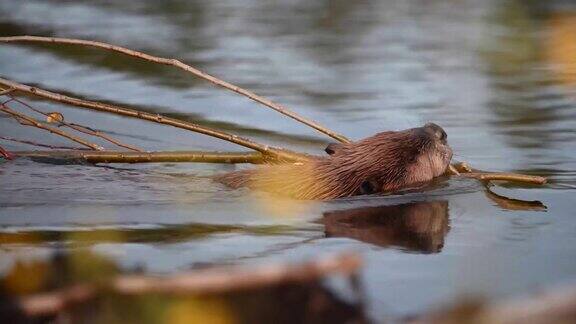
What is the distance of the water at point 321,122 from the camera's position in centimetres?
521

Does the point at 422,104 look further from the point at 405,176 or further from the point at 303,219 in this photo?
the point at 303,219

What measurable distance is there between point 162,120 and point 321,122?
2.22 meters

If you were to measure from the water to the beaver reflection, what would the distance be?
14 mm

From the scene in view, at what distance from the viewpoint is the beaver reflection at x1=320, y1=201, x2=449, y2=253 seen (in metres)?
5.47

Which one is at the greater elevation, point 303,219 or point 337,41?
point 337,41

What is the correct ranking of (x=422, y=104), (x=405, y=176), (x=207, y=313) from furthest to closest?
1. (x=422, y=104)
2. (x=405, y=176)
3. (x=207, y=313)

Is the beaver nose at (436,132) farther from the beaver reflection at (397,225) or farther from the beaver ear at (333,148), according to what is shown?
the beaver ear at (333,148)

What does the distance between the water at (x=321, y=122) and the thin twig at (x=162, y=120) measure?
267 millimetres

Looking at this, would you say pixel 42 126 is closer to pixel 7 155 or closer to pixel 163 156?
pixel 7 155

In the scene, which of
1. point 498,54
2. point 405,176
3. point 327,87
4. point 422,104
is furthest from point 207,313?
point 498,54

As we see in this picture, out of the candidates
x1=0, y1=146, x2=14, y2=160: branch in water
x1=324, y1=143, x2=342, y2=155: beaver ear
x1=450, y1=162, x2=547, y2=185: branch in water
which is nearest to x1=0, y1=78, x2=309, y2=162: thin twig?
x1=324, y1=143, x2=342, y2=155: beaver ear

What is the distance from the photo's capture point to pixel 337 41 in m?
11.6

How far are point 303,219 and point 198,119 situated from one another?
287cm

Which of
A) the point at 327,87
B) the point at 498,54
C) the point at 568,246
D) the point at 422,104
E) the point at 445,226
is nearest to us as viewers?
the point at 568,246
